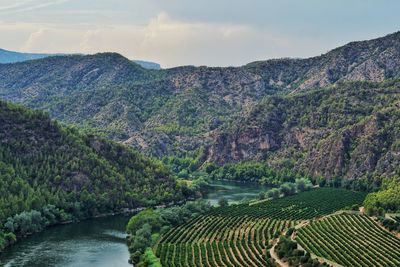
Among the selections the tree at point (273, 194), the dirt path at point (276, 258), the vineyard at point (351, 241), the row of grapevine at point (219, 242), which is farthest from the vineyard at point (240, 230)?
the vineyard at point (351, 241)

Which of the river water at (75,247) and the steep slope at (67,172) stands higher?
the steep slope at (67,172)

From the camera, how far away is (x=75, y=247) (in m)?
121

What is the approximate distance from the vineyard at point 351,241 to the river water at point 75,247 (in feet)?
108

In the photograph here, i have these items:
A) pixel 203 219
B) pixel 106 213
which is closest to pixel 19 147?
pixel 106 213

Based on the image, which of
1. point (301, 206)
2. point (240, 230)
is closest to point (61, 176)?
point (240, 230)

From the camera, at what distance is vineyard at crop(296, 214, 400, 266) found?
102m

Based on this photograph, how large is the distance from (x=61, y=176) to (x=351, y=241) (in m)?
73.7

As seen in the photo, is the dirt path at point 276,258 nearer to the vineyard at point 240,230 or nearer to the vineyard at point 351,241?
the vineyard at point 240,230

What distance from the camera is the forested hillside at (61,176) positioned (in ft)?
456

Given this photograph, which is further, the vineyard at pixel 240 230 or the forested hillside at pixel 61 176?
the forested hillside at pixel 61 176

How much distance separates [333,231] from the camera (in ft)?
408

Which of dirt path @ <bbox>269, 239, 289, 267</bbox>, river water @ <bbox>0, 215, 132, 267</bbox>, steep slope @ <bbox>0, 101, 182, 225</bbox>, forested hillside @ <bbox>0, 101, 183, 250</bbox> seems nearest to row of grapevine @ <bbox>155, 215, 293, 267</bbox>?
dirt path @ <bbox>269, 239, 289, 267</bbox>

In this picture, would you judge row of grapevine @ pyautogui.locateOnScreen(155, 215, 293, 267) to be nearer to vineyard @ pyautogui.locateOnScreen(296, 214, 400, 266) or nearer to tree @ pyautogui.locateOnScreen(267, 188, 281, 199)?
vineyard @ pyautogui.locateOnScreen(296, 214, 400, 266)

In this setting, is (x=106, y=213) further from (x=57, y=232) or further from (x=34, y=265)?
(x=34, y=265)
